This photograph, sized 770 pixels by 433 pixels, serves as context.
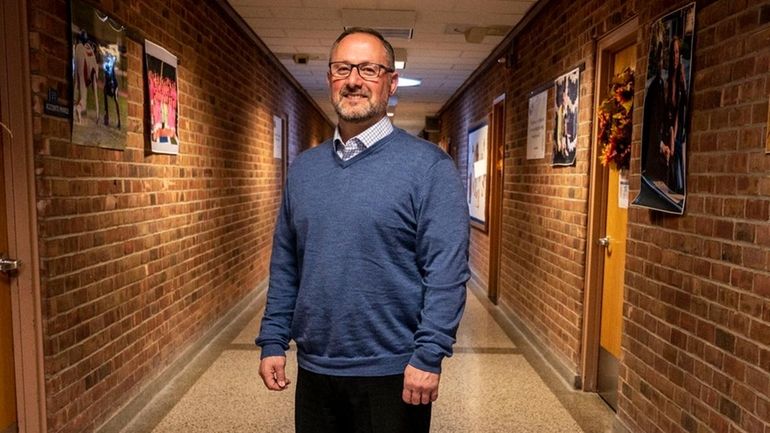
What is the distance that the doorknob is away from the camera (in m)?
1.99

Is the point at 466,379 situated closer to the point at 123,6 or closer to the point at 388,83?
the point at 388,83

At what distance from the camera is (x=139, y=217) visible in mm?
2865

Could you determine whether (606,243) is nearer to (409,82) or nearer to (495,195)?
(495,195)

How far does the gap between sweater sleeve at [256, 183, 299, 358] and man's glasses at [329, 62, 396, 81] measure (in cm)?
37

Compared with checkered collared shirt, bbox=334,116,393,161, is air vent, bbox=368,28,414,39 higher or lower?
higher

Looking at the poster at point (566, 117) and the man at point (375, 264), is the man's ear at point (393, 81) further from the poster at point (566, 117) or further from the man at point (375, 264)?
the poster at point (566, 117)

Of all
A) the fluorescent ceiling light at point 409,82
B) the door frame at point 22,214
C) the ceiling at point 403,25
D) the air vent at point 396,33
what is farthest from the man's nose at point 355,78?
the fluorescent ceiling light at point 409,82

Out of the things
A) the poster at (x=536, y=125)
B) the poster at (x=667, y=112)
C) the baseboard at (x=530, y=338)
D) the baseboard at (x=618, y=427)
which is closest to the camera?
the poster at (x=667, y=112)

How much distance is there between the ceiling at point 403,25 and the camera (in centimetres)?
401

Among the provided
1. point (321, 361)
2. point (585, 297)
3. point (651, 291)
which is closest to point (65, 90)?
point (321, 361)

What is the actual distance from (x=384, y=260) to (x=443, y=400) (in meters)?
1.94

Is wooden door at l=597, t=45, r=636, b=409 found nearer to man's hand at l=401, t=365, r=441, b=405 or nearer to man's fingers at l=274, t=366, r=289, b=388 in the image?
man's hand at l=401, t=365, r=441, b=405

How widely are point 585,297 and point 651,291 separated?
93 cm

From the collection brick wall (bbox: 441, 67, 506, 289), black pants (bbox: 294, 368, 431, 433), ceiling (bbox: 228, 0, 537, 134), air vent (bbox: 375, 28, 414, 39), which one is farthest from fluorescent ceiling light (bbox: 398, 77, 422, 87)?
black pants (bbox: 294, 368, 431, 433)
